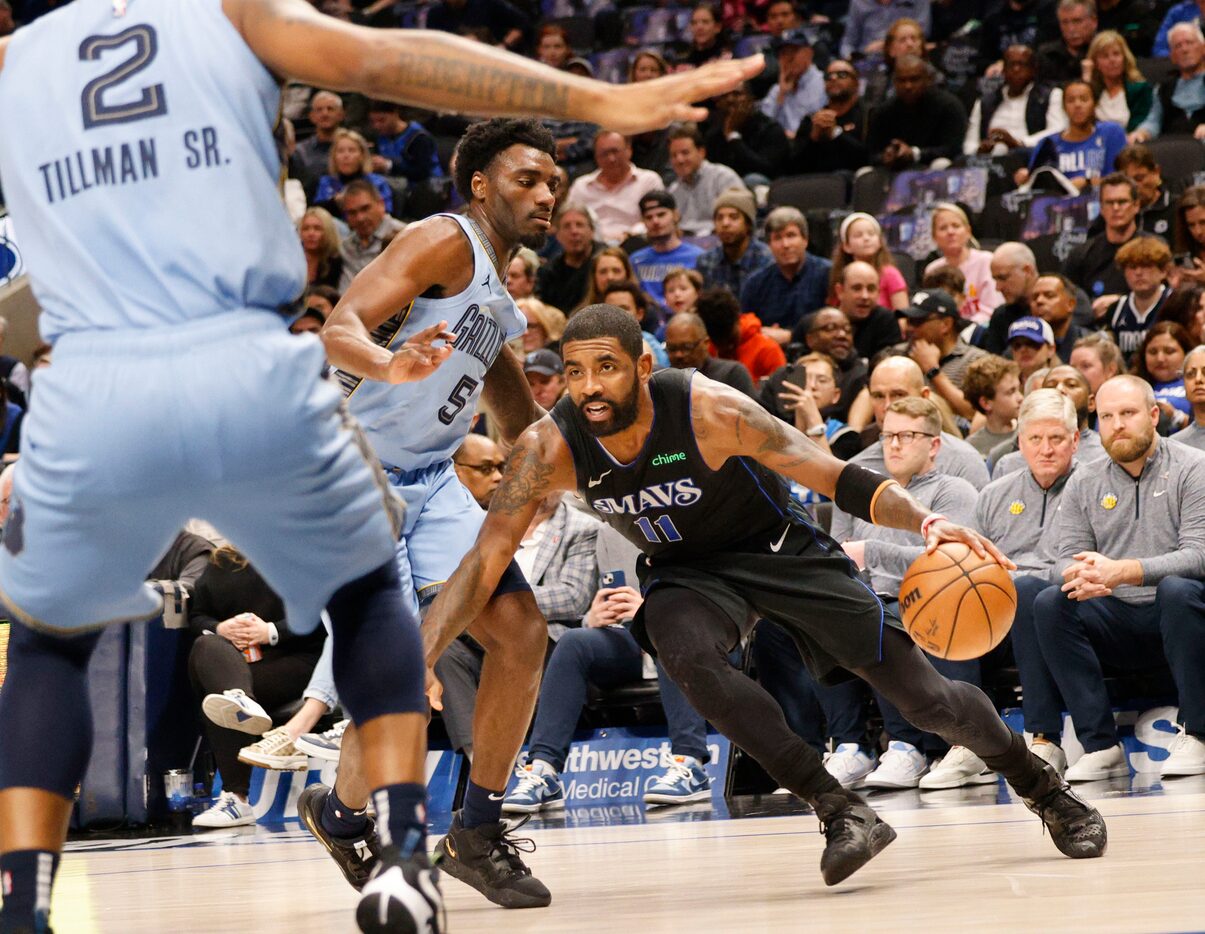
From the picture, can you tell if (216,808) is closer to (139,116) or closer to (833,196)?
(139,116)

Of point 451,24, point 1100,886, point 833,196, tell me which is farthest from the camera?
point 451,24

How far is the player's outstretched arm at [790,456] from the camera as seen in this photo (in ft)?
13.4

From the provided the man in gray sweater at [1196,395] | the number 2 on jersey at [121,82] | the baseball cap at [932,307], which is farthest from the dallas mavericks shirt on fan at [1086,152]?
the number 2 on jersey at [121,82]

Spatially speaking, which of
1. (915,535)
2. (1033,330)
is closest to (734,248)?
(1033,330)

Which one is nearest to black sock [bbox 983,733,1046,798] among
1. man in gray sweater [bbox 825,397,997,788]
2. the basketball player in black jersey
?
the basketball player in black jersey

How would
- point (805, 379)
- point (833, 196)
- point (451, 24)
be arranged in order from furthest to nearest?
point (451, 24) → point (833, 196) → point (805, 379)

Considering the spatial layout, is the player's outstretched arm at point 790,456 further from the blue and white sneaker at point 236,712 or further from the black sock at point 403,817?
the blue and white sneaker at point 236,712

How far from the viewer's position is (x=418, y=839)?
2699 millimetres

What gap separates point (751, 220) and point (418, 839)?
854 cm

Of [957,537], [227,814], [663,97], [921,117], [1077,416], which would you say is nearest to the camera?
[663,97]

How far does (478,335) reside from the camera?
172 inches

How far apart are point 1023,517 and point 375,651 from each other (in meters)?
5.13

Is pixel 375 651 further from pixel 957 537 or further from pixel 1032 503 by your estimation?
pixel 1032 503

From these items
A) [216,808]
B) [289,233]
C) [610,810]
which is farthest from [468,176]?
[216,808]
